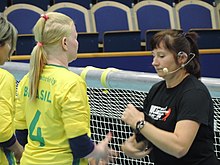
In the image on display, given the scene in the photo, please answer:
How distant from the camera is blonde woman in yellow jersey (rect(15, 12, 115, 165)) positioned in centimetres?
217

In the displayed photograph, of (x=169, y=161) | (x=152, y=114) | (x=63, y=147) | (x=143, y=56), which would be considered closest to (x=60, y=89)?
(x=63, y=147)

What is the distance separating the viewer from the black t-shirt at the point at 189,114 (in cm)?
212

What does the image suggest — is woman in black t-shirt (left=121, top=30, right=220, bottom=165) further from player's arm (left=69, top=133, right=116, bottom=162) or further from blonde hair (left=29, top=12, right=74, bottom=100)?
blonde hair (left=29, top=12, right=74, bottom=100)

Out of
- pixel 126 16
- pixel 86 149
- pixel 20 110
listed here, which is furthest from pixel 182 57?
pixel 126 16

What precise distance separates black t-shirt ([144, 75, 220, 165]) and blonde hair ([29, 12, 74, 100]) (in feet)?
1.77

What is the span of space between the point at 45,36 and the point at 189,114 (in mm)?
737

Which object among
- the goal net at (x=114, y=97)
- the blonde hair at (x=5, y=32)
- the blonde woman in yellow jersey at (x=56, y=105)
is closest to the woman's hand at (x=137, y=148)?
the blonde woman in yellow jersey at (x=56, y=105)

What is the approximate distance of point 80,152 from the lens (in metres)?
2.20

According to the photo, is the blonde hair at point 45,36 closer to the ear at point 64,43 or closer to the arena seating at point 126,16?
the ear at point 64,43

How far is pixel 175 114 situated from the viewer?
2.19m

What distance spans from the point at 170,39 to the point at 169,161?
549 mm

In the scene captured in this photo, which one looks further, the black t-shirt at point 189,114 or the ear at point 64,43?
the ear at point 64,43

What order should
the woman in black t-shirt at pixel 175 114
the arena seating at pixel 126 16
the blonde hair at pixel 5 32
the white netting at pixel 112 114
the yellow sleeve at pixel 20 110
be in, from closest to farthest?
the woman in black t-shirt at pixel 175 114
the yellow sleeve at pixel 20 110
the blonde hair at pixel 5 32
the white netting at pixel 112 114
the arena seating at pixel 126 16

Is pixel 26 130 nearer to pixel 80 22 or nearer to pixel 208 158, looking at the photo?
pixel 208 158
